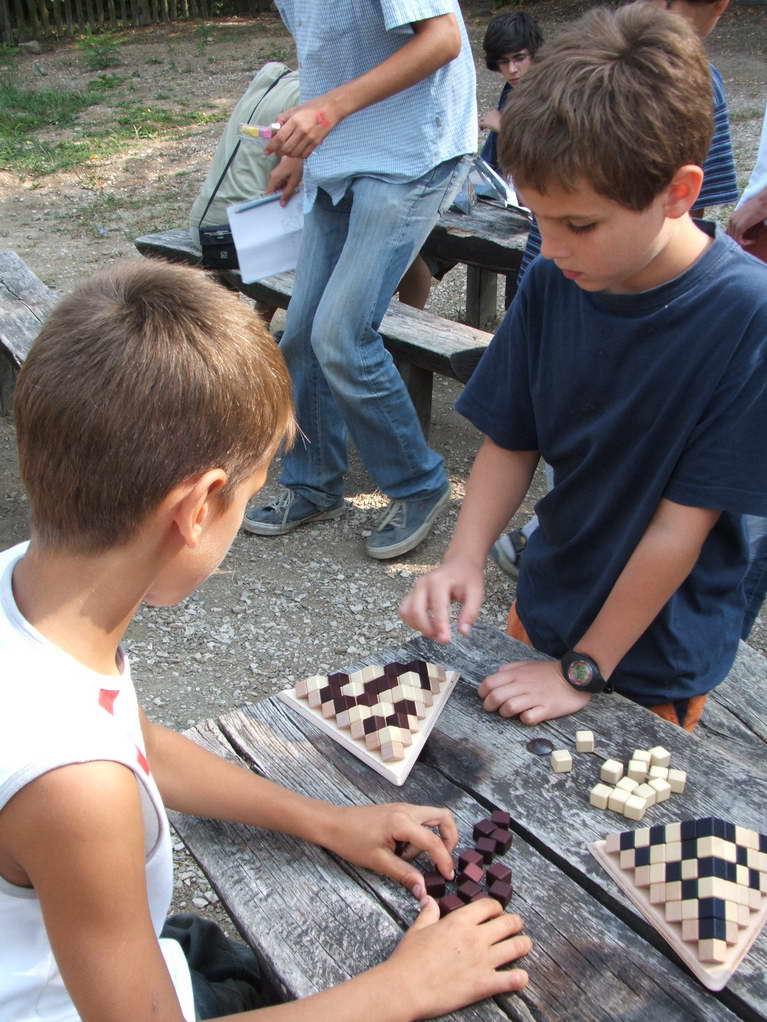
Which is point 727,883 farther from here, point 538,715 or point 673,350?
point 673,350

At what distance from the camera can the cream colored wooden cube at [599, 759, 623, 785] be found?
1677 mm

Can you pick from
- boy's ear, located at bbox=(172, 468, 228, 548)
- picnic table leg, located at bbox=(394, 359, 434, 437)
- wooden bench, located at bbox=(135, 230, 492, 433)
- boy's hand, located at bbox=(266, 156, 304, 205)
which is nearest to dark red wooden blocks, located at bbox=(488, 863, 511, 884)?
boy's ear, located at bbox=(172, 468, 228, 548)

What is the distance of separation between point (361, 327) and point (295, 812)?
2.41 meters

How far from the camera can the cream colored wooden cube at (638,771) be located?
168 cm

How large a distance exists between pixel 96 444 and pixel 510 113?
3.35ft

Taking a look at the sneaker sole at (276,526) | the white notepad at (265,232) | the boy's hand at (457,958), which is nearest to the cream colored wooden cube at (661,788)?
the boy's hand at (457,958)

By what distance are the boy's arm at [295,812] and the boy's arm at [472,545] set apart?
0.46 meters

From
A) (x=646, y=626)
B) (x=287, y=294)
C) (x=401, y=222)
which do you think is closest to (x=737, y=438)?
(x=646, y=626)

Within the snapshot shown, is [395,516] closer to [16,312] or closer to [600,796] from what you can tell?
[16,312]

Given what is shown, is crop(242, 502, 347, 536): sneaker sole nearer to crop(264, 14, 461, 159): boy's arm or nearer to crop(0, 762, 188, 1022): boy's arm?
crop(264, 14, 461, 159): boy's arm

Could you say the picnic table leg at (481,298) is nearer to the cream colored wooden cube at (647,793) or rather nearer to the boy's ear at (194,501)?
the cream colored wooden cube at (647,793)

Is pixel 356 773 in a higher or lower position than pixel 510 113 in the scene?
lower

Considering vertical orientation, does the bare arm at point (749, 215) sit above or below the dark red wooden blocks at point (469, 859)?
above

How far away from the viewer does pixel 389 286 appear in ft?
12.4
